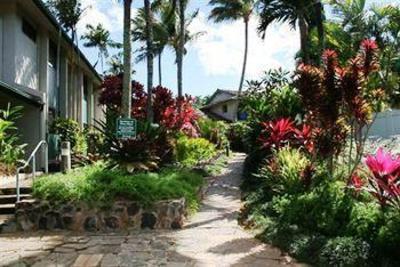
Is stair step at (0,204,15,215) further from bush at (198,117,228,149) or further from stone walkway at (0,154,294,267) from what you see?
bush at (198,117,228,149)

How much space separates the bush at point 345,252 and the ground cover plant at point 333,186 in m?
0.01

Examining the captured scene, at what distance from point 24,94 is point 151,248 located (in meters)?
8.76

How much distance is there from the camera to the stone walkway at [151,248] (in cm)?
789

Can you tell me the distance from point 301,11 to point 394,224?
11139 millimetres

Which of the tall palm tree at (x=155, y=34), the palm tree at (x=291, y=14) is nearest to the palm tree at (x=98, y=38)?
the tall palm tree at (x=155, y=34)

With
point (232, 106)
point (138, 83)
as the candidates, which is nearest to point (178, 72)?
point (138, 83)

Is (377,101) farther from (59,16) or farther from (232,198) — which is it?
(59,16)

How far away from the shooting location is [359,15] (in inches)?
895

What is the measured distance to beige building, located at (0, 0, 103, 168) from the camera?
17.2m

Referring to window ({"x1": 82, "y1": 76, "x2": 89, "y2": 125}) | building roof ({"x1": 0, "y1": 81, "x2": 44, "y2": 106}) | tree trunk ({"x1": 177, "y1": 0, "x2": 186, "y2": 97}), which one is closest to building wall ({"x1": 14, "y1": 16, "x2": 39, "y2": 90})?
building roof ({"x1": 0, "y1": 81, "x2": 44, "y2": 106})

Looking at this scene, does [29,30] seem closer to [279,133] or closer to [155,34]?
[279,133]

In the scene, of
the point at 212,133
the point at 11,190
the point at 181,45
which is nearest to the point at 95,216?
the point at 11,190

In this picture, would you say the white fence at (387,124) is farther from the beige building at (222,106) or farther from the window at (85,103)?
the beige building at (222,106)

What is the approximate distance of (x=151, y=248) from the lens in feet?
28.5
